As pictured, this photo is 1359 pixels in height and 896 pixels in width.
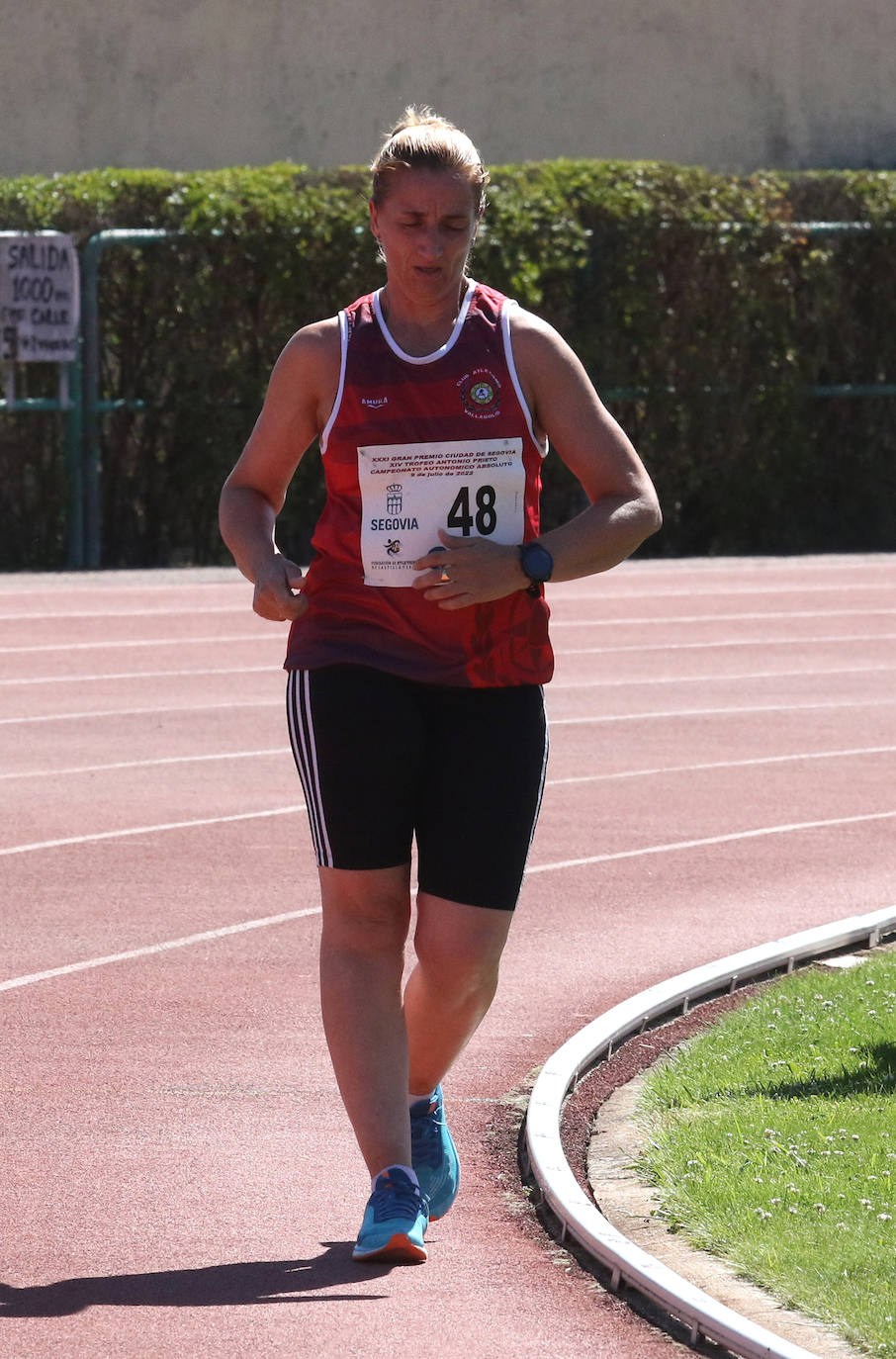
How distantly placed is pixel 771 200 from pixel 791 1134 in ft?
61.6

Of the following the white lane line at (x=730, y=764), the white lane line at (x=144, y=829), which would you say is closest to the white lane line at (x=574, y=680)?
the white lane line at (x=730, y=764)

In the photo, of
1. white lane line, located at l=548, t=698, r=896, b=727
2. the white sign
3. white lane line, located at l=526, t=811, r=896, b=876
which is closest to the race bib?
white lane line, located at l=526, t=811, r=896, b=876

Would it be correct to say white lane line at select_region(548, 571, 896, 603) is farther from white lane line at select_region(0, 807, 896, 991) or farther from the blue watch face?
the blue watch face

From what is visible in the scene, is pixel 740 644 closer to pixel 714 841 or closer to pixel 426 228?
pixel 714 841

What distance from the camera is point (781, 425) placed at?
2322 centimetres

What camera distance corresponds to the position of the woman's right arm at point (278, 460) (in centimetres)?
434

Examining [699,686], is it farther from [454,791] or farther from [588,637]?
[454,791]

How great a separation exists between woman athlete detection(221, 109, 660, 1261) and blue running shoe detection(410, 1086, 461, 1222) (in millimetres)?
184

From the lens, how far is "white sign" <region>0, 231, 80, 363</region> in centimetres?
1928

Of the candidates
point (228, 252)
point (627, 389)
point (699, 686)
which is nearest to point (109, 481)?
point (228, 252)

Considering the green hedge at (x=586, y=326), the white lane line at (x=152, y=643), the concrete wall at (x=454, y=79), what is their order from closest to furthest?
the white lane line at (x=152, y=643), the green hedge at (x=586, y=326), the concrete wall at (x=454, y=79)

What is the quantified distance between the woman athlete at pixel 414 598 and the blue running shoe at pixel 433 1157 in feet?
0.60

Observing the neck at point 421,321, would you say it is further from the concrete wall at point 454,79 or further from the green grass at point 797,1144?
the concrete wall at point 454,79

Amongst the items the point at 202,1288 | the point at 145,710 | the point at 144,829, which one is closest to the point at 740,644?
the point at 145,710
